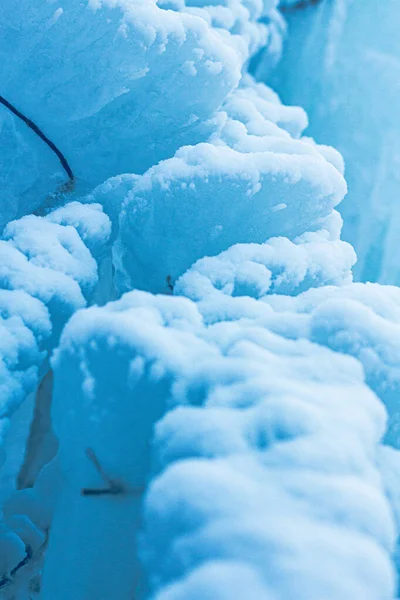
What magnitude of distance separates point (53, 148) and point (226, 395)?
740mm

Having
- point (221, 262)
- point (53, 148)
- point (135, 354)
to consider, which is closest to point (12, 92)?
point (53, 148)

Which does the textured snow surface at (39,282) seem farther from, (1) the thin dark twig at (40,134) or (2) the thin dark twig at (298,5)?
(2) the thin dark twig at (298,5)

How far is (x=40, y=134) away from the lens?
112cm

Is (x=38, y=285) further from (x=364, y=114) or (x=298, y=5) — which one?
(x=298, y=5)

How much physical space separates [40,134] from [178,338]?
0.63m

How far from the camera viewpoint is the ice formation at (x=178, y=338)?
55 centimetres

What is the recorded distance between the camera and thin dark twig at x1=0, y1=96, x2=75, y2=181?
1089mm

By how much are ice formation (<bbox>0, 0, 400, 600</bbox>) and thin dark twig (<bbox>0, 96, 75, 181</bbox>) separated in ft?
0.06

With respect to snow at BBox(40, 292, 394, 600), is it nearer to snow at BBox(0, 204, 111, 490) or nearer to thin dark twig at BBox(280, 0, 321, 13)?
snow at BBox(0, 204, 111, 490)

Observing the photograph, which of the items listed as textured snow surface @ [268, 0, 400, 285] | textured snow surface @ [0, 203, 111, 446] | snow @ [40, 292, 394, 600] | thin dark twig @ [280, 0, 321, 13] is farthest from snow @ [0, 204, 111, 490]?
thin dark twig @ [280, 0, 321, 13]

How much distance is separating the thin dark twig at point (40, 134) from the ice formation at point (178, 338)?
2 cm

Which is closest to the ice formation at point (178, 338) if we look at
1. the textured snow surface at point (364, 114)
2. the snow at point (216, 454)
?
the snow at point (216, 454)

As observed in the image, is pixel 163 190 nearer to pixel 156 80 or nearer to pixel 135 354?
pixel 156 80

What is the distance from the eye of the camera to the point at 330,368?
0.70 meters
